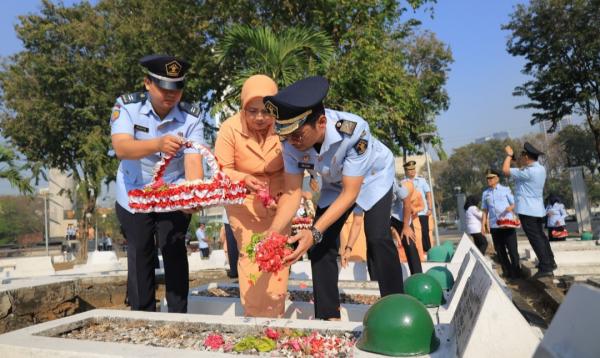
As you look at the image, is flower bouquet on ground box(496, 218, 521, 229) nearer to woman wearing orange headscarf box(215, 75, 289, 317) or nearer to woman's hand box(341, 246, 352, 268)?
woman's hand box(341, 246, 352, 268)

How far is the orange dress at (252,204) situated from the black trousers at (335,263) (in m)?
0.43

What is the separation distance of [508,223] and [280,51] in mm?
5354

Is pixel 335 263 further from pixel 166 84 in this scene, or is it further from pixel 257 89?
pixel 166 84

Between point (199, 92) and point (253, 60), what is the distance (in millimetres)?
5940

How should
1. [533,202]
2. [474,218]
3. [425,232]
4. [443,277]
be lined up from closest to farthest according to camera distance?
[443,277], [533,202], [425,232], [474,218]

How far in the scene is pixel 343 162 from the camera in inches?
140

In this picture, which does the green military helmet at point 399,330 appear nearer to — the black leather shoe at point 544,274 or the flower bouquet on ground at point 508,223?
the black leather shoe at point 544,274

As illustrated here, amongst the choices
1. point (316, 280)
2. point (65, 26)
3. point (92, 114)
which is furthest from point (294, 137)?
point (65, 26)

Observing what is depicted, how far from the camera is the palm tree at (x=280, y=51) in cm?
974

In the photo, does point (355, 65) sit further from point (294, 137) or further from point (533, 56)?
point (533, 56)

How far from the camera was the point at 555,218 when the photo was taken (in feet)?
46.7

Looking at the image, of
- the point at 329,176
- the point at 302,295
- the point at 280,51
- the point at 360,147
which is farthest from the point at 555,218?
the point at 360,147

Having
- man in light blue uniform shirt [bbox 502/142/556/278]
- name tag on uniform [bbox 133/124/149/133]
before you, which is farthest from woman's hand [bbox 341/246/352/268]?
man in light blue uniform shirt [bbox 502/142/556/278]

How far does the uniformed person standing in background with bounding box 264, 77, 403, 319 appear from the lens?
316 cm
